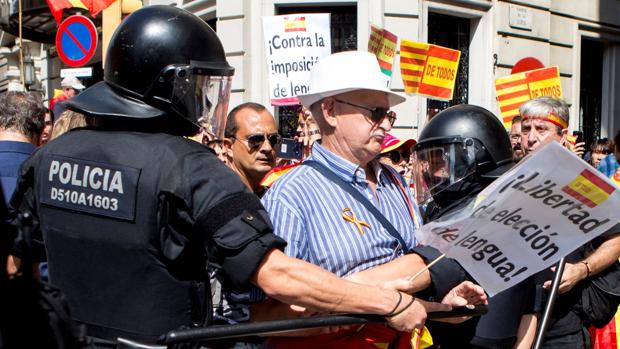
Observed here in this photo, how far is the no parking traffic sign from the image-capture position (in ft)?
30.8

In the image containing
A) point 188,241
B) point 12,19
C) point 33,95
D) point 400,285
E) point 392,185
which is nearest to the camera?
point 188,241

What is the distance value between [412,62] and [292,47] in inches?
56.8

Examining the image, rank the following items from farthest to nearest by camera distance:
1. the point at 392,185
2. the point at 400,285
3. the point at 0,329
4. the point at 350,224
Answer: the point at 392,185 < the point at 350,224 < the point at 400,285 < the point at 0,329

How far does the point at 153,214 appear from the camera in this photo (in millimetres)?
2158

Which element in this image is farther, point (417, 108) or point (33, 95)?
point (417, 108)

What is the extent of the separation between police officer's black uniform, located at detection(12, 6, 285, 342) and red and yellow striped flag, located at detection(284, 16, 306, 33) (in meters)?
4.88

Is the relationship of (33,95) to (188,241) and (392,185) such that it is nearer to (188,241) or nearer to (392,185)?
(392,185)

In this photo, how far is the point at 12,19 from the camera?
18156 mm

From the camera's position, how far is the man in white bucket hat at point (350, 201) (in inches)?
109

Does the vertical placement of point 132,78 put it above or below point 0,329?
above

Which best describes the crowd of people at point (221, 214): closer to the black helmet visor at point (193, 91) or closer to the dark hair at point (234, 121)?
the black helmet visor at point (193, 91)

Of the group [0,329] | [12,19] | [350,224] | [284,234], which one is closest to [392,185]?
[350,224]

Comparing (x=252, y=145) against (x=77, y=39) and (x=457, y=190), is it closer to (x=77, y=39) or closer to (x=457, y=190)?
(x=457, y=190)

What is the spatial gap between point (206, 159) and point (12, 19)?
1763 centimetres
